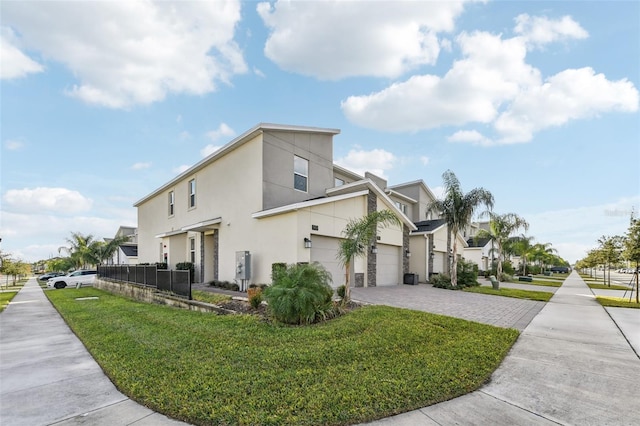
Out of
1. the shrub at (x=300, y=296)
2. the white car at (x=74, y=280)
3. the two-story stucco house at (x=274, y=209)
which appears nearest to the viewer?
the shrub at (x=300, y=296)

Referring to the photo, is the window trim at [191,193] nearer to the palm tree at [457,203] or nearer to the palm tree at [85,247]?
the palm tree at [457,203]

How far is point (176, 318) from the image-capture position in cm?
864

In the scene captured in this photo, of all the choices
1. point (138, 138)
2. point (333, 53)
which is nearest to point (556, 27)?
point (333, 53)

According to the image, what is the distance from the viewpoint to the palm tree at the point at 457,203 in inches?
732

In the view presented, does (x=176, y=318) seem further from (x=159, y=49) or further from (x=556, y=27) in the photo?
(x=556, y=27)

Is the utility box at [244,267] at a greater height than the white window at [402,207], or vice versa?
the white window at [402,207]

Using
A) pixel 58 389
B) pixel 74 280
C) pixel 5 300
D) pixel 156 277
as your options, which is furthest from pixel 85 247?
pixel 58 389

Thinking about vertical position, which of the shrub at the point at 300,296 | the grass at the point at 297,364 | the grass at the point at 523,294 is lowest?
the grass at the point at 523,294

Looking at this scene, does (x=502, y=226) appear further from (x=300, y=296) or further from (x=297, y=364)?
(x=297, y=364)

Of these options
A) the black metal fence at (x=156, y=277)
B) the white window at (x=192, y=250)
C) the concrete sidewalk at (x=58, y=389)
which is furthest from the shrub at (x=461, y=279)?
the concrete sidewalk at (x=58, y=389)

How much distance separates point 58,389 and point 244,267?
337 inches

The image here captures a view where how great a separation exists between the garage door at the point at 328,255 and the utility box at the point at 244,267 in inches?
114

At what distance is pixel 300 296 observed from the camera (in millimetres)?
7367

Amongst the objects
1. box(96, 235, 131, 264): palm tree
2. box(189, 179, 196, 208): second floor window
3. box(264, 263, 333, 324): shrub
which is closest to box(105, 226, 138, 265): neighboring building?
box(96, 235, 131, 264): palm tree
